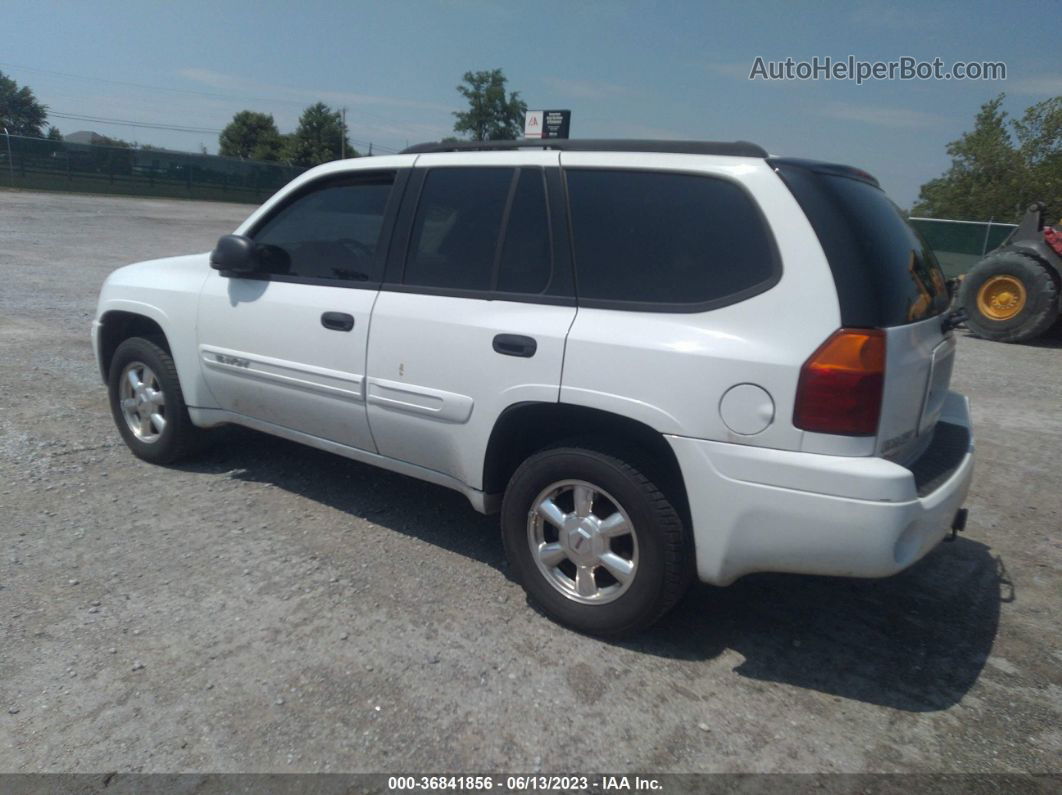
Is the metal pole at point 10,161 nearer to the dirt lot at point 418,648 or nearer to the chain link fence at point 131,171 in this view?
the chain link fence at point 131,171

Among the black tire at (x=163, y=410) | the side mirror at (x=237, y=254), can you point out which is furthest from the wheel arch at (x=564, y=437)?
the black tire at (x=163, y=410)

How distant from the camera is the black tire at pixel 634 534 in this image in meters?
3.06

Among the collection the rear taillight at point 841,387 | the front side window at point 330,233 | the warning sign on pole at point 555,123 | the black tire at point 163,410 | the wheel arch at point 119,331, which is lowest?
the black tire at point 163,410

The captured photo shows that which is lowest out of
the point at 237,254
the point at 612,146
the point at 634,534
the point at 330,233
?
the point at 634,534

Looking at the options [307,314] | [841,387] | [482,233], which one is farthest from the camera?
[307,314]

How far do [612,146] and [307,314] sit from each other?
1.68 m

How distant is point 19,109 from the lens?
253 ft

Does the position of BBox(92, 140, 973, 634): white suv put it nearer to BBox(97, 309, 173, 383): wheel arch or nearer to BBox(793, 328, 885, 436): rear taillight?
BBox(793, 328, 885, 436): rear taillight

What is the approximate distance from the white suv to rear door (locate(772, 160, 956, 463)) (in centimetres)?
1

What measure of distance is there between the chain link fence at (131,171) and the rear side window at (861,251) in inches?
1520

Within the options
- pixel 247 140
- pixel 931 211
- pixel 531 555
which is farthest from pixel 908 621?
pixel 247 140

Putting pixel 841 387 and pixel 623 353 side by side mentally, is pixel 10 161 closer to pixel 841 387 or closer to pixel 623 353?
pixel 623 353

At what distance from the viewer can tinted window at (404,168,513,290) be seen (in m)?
3.62

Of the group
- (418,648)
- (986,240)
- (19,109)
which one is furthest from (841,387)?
(19,109)
